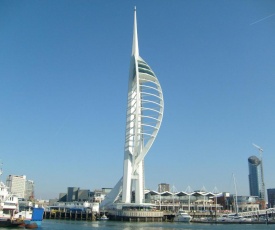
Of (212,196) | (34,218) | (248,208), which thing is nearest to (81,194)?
(212,196)

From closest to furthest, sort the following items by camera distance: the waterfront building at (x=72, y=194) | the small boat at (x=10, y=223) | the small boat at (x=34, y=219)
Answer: the small boat at (x=10, y=223), the small boat at (x=34, y=219), the waterfront building at (x=72, y=194)

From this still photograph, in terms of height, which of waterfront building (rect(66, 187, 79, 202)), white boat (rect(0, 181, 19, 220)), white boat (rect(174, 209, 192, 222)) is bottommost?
white boat (rect(174, 209, 192, 222))

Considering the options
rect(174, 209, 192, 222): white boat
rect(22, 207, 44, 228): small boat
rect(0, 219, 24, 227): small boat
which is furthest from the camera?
rect(174, 209, 192, 222): white boat

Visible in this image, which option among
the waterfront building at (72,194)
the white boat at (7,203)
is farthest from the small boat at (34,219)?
the waterfront building at (72,194)

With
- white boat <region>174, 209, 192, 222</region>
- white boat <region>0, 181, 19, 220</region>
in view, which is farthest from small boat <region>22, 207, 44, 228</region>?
white boat <region>174, 209, 192, 222</region>

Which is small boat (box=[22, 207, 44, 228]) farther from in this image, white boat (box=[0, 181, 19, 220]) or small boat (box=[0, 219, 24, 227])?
white boat (box=[0, 181, 19, 220])

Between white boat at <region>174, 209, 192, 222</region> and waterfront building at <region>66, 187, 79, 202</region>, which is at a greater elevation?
waterfront building at <region>66, 187, 79, 202</region>

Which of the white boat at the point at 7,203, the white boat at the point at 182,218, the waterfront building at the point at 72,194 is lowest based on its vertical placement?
the white boat at the point at 182,218

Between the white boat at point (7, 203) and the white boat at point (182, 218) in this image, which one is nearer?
the white boat at point (7, 203)

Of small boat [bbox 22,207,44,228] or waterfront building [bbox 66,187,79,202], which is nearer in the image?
small boat [bbox 22,207,44,228]

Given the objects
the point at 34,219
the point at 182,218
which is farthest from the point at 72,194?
the point at 34,219

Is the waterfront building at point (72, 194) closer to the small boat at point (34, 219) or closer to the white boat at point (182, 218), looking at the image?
the white boat at point (182, 218)

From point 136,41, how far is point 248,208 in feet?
273

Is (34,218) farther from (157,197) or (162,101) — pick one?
(157,197)
